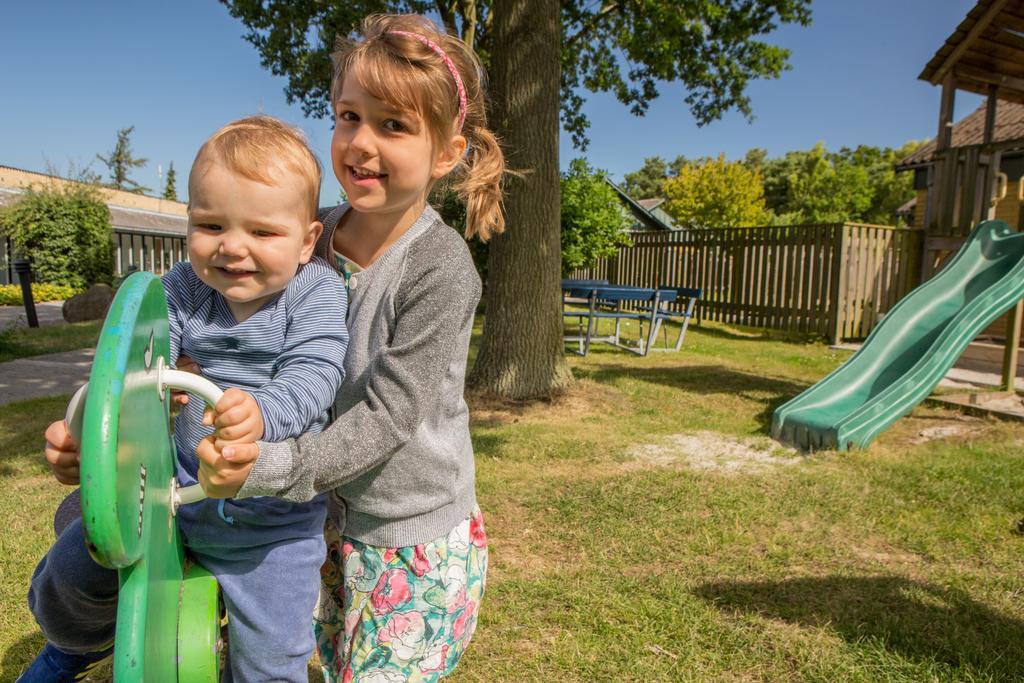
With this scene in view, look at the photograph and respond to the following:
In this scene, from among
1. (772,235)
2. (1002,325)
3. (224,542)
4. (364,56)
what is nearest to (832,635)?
(224,542)

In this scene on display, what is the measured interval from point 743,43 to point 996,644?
1274 centimetres

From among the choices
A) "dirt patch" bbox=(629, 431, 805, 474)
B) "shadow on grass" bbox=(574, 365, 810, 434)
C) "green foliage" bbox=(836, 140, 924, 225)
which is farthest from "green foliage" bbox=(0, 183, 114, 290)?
"green foliage" bbox=(836, 140, 924, 225)

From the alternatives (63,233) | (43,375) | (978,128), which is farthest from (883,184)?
(43,375)

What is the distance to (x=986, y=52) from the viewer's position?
9344mm

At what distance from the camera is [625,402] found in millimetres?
6773

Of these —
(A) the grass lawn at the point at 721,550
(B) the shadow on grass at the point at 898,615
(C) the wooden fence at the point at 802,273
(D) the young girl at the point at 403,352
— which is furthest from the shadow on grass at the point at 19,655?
(C) the wooden fence at the point at 802,273

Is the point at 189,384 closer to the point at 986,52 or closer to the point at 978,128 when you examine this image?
the point at 986,52

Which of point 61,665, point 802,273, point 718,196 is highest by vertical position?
point 718,196

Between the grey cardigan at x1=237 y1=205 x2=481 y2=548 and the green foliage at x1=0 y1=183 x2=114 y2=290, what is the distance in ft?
67.3

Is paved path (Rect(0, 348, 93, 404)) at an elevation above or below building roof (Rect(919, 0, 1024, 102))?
below

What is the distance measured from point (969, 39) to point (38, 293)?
19635mm

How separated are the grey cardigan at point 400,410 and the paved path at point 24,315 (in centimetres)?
1228

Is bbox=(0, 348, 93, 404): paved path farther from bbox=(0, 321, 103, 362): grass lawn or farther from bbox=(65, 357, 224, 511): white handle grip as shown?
bbox=(65, 357, 224, 511): white handle grip

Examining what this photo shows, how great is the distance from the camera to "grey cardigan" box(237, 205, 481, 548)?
4.02ft
